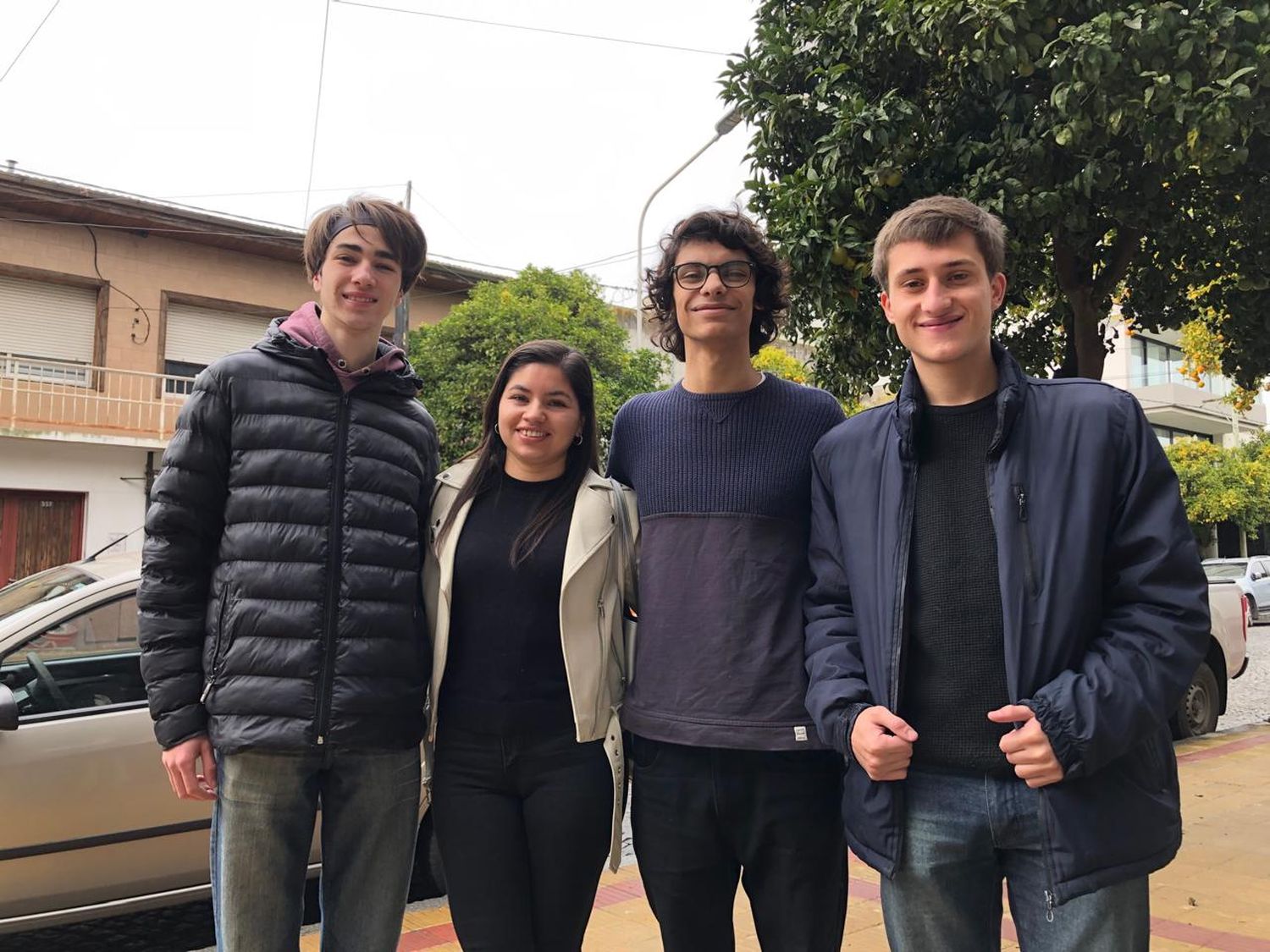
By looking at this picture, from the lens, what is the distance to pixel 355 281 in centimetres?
253

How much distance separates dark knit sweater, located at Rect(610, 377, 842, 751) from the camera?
233cm

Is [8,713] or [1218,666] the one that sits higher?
[8,713]

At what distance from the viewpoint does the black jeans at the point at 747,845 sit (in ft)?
7.56

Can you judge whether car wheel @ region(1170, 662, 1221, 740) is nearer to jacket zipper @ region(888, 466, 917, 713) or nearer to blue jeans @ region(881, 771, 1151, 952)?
blue jeans @ region(881, 771, 1151, 952)

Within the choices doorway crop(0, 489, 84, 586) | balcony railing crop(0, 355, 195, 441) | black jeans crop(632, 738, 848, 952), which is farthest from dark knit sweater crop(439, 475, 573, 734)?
balcony railing crop(0, 355, 195, 441)

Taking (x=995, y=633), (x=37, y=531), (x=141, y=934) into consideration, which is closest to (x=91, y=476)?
(x=37, y=531)

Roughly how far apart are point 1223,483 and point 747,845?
104 feet

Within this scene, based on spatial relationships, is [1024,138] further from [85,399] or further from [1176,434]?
[1176,434]

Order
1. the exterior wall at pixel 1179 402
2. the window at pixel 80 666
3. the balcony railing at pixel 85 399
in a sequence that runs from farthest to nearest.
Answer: the exterior wall at pixel 1179 402 < the balcony railing at pixel 85 399 < the window at pixel 80 666

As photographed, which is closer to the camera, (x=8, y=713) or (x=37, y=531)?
(x=8, y=713)

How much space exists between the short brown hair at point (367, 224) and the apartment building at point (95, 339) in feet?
49.0

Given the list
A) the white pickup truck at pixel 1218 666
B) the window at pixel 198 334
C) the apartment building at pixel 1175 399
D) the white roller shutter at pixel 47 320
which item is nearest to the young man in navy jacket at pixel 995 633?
the white pickup truck at pixel 1218 666

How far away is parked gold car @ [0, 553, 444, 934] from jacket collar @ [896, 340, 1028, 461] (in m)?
3.23

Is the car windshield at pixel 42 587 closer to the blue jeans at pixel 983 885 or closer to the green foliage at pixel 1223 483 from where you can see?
the blue jeans at pixel 983 885
